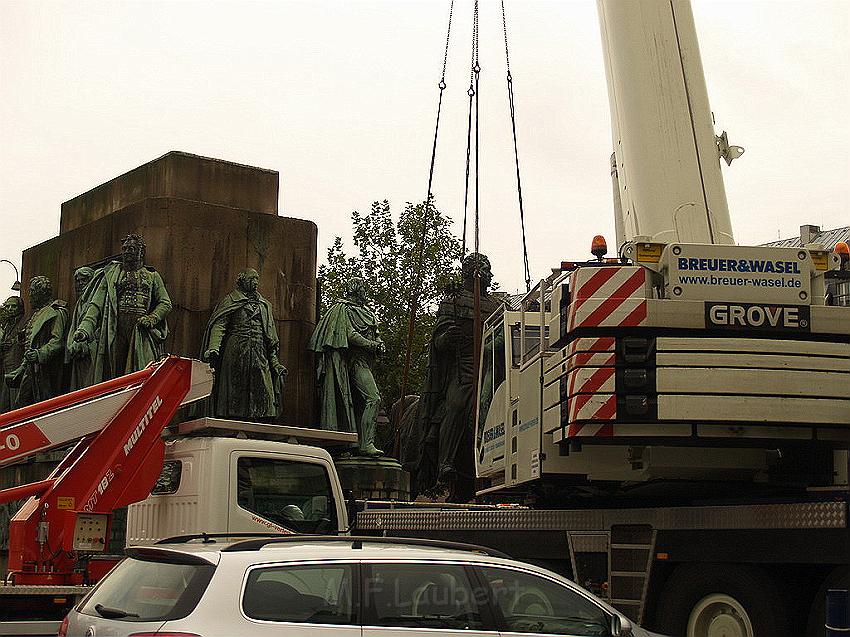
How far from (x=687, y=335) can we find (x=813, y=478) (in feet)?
5.30

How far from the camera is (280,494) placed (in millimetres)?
12180

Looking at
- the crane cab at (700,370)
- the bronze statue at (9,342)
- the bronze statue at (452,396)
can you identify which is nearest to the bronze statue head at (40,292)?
the bronze statue at (9,342)

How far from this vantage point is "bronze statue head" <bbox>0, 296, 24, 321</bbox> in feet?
89.5

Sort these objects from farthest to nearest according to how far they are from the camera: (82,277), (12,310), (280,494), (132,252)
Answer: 1. (12,310)
2. (82,277)
3. (132,252)
4. (280,494)

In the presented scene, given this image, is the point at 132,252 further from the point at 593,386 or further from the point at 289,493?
the point at 593,386

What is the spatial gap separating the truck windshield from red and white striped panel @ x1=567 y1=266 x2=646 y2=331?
3.46 metres

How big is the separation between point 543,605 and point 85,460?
6.09 m

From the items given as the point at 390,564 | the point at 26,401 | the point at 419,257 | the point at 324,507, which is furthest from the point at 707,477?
the point at 419,257

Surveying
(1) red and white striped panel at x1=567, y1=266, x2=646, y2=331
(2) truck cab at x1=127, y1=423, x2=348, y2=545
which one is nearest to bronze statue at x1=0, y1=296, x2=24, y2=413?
(2) truck cab at x1=127, y1=423, x2=348, y2=545

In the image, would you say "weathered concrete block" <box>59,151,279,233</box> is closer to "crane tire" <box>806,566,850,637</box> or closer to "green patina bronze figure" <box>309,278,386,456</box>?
"green patina bronze figure" <box>309,278,386,456</box>

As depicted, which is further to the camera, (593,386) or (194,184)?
(194,184)

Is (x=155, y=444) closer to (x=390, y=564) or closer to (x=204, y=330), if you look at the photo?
(x=390, y=564)

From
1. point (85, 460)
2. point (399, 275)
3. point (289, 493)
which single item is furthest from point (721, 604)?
point (399, 275)

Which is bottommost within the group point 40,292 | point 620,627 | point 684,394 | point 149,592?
point 620,627
